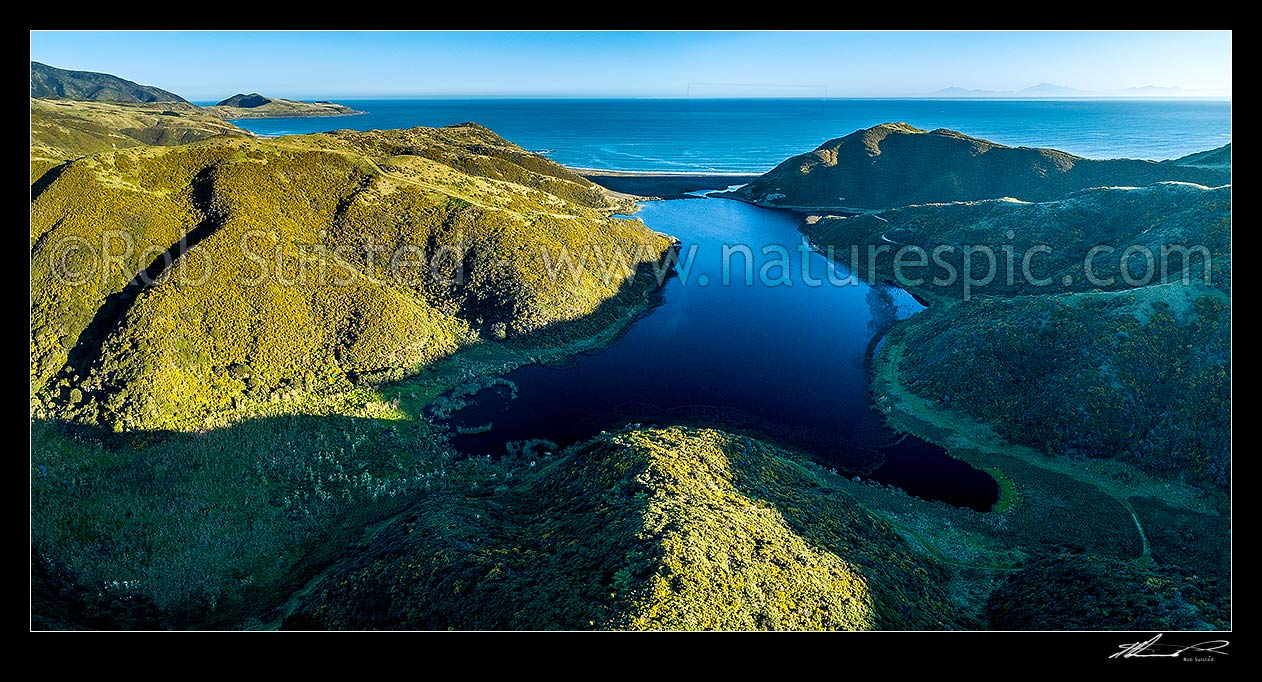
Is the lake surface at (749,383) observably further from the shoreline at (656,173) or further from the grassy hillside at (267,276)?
the shoreline at (656,173)

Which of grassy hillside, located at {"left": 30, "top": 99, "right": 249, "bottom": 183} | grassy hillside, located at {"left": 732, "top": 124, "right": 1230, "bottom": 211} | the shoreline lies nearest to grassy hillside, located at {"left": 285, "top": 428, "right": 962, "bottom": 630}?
grassy hillside, located at {"left": 732, "top": 124, "right": 1230, "bottom": 211}

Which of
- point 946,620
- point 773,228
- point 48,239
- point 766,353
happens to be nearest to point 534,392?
point 766,353

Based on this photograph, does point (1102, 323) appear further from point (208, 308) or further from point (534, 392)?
point (208, 308)

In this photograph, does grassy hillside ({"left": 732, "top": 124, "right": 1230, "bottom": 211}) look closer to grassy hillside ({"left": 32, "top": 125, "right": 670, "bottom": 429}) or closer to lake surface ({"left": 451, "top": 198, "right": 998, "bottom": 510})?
lake surface ({"left": 451, "top": 198, "right": 998, "bottom": 510})

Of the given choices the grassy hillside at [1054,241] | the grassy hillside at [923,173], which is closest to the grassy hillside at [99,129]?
the grassy hillside at [923,173]

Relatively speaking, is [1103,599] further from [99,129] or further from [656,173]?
[99,129]
